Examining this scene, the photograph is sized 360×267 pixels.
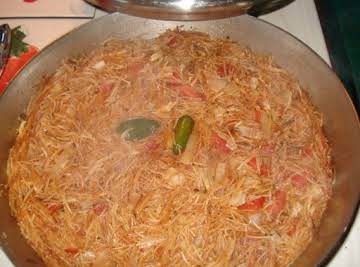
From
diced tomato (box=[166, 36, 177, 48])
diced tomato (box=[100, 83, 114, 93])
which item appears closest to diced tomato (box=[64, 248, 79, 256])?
diced tomato (box=[100, 83, 114, 93])

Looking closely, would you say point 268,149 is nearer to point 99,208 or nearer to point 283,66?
point 283,66

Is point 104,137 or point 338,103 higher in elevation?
point 338,103

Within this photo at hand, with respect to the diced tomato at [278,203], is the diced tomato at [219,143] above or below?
above

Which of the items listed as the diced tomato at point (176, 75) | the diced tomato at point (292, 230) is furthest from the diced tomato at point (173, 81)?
the diced tomato at point (292, 230)

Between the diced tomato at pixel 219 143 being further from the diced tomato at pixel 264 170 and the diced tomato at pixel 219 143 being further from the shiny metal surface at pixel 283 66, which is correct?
the shiny metal surface at pixel 283 66

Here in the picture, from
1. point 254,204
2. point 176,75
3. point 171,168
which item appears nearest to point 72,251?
point 171,168

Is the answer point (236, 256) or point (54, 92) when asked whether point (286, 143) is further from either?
point (54, 92)

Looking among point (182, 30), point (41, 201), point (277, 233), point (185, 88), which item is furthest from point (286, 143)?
point (41, 201)
